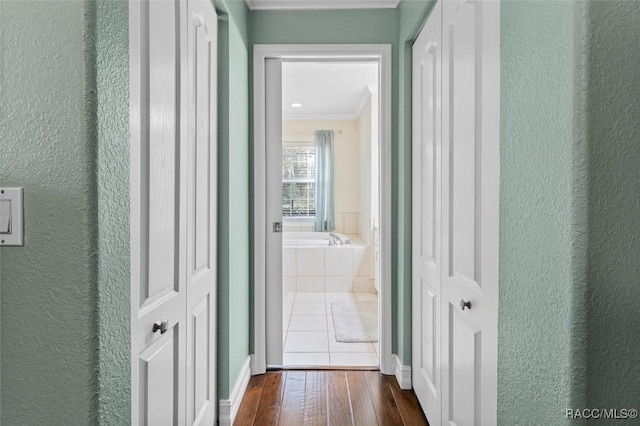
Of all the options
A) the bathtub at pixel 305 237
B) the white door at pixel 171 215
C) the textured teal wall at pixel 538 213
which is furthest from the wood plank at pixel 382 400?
the bathtub at pixel 305 237

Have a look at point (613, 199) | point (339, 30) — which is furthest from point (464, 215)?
point (339, 30)

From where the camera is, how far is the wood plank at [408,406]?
2219mm

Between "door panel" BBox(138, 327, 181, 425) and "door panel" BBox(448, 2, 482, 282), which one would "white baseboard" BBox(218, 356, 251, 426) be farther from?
"door panel" BBox(448, 2, 482, 282)

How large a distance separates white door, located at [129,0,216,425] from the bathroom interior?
1.42m

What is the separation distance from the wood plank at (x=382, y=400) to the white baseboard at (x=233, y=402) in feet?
2.50

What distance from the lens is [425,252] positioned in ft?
7.42

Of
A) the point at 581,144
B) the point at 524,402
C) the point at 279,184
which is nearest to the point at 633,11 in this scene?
the point at 581,144

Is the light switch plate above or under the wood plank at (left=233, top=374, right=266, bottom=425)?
above

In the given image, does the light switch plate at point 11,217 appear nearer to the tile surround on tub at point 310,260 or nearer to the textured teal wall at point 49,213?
the textured teal wall at point 49,213

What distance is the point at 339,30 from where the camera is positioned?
109 inches

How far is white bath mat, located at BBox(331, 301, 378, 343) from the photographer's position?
11.5 ft

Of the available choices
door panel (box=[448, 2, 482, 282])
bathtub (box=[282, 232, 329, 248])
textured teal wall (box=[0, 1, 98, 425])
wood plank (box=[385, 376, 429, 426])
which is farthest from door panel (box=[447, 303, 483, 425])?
bathtub (box=[282, 232, 329, 248])

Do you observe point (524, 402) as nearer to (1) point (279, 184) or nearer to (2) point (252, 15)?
(1) point (279, 184)

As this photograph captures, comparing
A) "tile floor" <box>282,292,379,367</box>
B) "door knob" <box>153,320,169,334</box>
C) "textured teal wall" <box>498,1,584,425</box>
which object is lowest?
"tile floor" <box>282,292,379,367</box>
